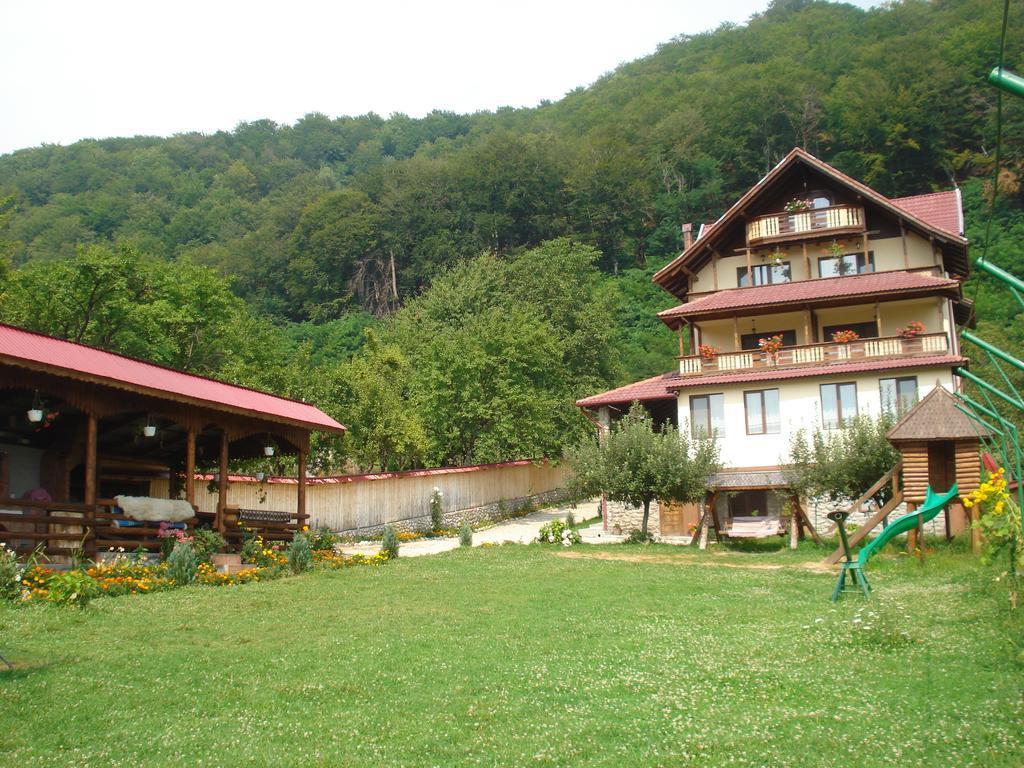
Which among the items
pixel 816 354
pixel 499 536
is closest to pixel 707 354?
pixel 816 354

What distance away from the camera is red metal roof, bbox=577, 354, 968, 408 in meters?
32.0

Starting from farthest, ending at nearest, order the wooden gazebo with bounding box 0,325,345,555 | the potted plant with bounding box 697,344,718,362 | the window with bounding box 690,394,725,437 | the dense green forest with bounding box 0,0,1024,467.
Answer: the dense green forest with bounding box 0,0,1024,467 → the potted plant with bounding box 697,344,718,362 → the window with bounding box 690,394,725,437 → the wooden gazebo with bounding box 0,325,345,555

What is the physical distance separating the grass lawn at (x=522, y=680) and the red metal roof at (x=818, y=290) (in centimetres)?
1792

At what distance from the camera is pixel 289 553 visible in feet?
71.2

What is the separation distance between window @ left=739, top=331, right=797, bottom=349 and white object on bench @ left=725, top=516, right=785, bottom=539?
681 cm

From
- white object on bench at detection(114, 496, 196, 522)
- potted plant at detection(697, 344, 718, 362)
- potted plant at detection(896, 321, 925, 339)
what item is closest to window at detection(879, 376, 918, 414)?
potted plant at detection(896, 321, 925, 339)

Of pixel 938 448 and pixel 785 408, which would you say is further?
pixel 785 408

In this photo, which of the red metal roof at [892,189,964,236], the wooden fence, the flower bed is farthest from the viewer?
the red metal roof at [892,189,964,236]

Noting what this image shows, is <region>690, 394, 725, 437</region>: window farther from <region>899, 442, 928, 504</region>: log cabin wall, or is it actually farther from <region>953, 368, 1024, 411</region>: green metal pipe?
<region>953, 368, 1024, 411</region>: green metal pipe

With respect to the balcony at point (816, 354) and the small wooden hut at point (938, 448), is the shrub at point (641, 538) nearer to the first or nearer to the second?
the balcony at point (816, 354)

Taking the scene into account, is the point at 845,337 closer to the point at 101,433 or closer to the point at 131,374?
the point at 131,374

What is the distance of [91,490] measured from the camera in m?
18.9

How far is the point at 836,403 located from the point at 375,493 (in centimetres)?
1738

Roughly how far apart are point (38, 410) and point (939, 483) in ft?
70.5
